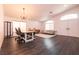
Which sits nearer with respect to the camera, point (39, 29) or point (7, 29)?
point (7, 29)

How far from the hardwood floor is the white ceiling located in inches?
20.7

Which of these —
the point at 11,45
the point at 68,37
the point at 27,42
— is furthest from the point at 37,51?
the point at 68,37

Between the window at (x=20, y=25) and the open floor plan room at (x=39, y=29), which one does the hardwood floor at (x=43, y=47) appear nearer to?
the open floor plan room at (x=39, y=29)

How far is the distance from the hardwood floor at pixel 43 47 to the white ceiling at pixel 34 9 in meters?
0.52

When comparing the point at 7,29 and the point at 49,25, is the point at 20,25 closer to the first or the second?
the point at 7,29

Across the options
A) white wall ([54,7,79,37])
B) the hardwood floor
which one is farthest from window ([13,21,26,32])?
white wall ([54,7,79,37])

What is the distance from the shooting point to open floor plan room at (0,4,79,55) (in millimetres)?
2506

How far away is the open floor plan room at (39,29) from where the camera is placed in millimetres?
2506

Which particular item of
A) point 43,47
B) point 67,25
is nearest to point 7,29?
point 43,47

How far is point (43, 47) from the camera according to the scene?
2.56 metres

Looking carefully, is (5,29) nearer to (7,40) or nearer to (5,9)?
(7,40)

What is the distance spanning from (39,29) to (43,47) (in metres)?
0.40

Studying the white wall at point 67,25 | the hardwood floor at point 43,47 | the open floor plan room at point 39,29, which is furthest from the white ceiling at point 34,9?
the hardwood floor at point 43,47
